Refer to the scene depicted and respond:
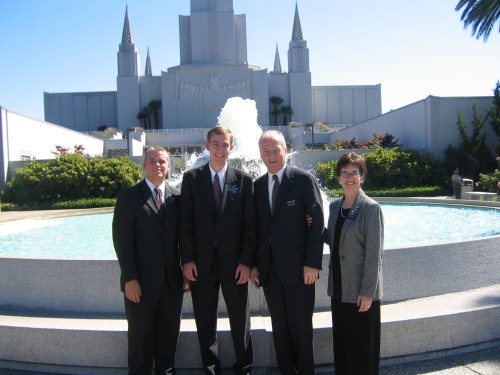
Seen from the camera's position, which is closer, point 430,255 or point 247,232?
point 247,232

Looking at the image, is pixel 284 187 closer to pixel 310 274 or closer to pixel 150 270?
pixel 310 274

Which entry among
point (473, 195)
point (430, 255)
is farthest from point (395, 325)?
point (473, 195)

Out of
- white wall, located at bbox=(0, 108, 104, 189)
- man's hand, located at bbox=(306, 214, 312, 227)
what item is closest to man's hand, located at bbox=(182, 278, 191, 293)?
man's hand, located at bbox=(306, 214, 312, 227)

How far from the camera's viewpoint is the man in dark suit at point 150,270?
327 centimetres

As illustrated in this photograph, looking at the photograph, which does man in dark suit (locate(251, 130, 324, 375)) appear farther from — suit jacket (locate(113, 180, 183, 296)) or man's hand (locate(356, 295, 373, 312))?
suit jacket (locate(113, 180, 183, 296))

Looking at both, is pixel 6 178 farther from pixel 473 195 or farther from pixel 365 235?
pixel 365 235

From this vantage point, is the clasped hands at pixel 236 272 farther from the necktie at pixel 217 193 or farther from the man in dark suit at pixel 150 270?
the necktie at pixel 217 193

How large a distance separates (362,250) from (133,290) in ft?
5.26

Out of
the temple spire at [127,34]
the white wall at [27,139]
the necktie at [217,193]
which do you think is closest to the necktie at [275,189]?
the necktie at [217,193]

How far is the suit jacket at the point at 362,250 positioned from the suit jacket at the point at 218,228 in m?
0.66

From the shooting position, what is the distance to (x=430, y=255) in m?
4.32

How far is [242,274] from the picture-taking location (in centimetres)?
328

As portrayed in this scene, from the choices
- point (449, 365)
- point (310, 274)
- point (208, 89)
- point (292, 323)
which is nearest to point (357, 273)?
point (310, 274)

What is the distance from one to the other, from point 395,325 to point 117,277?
237 centimetres
